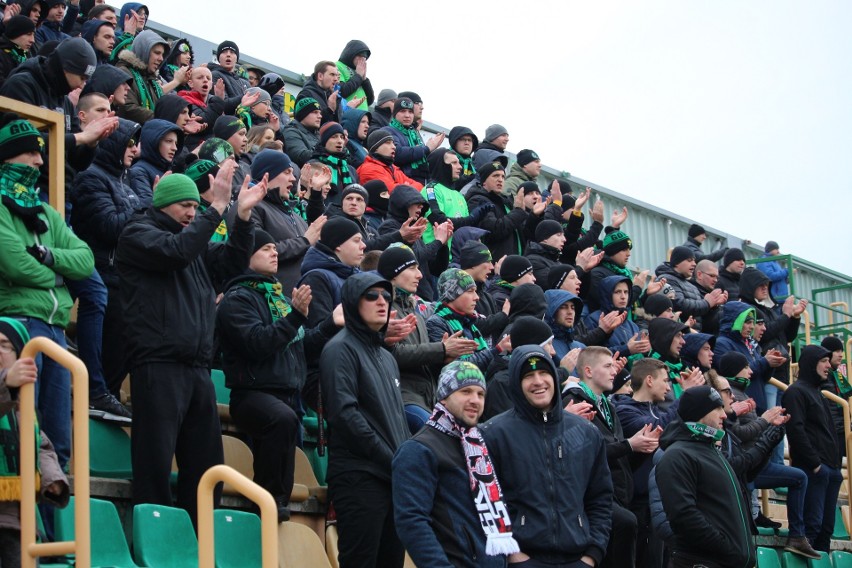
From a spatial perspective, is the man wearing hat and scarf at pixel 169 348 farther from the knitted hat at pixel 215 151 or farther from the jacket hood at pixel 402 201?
the jacket hood at pixel 402 201

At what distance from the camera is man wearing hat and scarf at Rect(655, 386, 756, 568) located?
24.6 ft

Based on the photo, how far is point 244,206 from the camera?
7.23 meters

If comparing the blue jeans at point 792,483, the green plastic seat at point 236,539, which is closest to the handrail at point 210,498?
the green plastic seat at point 236,539

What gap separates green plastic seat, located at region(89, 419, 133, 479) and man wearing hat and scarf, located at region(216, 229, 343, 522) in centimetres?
72

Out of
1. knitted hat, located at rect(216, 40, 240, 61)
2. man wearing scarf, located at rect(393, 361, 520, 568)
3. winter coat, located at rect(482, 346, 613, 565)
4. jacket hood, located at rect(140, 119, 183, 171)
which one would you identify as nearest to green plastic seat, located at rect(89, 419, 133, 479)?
man wearing scarf, located at rect(393, 361, 520, 568)

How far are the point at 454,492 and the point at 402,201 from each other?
561 centimetres

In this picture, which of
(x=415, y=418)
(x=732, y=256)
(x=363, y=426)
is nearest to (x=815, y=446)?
(x=732, y=256)

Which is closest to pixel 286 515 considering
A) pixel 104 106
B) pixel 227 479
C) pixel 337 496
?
pixel 337 496

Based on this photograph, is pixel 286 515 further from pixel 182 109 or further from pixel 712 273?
pixel 712 273

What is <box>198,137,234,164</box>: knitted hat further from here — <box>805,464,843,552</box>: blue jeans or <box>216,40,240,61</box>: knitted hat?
<box>805,464,843,552</box>: blue jeans

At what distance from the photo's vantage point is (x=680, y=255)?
14.3 meters

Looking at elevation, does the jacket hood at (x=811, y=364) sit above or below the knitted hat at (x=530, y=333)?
below

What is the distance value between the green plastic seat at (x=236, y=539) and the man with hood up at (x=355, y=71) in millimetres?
9220

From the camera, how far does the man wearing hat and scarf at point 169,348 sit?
6.41 m
